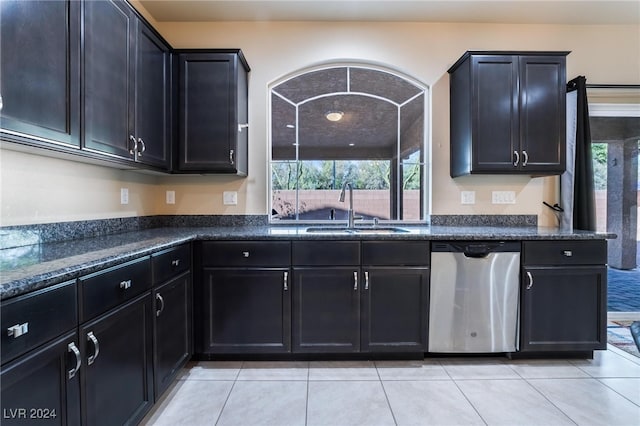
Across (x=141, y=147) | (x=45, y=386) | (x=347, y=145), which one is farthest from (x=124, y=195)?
(x=347, y=145)

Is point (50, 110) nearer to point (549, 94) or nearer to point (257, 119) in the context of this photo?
point (257, 119)

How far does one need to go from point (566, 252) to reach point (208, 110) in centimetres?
282

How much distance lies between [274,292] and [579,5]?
131 inches

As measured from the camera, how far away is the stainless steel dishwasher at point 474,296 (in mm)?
2152

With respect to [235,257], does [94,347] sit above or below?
below

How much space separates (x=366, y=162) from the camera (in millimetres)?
2871

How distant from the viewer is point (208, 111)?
7.93 ft

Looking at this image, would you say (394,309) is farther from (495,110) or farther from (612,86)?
(612,86)

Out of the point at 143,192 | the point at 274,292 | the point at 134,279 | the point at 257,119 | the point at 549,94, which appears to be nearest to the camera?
the point at 134,279

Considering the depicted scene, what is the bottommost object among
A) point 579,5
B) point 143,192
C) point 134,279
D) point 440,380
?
point 440,380

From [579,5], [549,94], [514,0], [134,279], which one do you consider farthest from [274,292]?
[579,5]

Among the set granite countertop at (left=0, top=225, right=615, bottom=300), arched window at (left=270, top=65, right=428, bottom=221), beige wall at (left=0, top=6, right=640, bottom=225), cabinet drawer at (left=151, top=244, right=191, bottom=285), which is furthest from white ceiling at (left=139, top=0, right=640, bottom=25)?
cabinet drawer at (left=151, top=244, right=191, bottom=285)

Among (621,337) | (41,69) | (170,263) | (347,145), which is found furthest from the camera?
(347,145)

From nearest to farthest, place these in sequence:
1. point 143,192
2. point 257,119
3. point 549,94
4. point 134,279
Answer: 1. point 134,279
2. point 549,94
3. point 143,192
4. point 257,119
